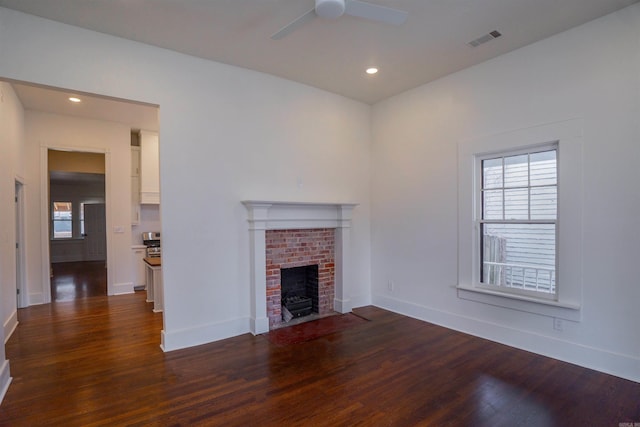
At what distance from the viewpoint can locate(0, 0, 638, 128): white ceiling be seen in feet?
8.43

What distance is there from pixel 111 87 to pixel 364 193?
3.30 meters

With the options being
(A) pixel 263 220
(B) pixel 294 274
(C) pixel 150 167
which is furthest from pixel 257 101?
(C) pixel 150 167

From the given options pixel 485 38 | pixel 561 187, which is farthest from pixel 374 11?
pixel 561 187

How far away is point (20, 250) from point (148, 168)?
2.19 m

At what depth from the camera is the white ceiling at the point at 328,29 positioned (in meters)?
2.57

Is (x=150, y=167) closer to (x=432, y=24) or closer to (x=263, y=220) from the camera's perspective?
(x=263, y=220)

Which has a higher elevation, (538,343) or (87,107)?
(87,107)

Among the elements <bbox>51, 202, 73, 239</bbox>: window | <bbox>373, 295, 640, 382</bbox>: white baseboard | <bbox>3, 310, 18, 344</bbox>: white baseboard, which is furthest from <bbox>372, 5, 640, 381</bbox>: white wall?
<bbox>51, 202, 73, 239</bbox>: window

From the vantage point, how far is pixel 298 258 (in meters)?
4.23

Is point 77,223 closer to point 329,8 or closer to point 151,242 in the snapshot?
point 151,242

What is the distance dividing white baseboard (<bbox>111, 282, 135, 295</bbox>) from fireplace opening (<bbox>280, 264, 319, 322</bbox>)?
10.3ft

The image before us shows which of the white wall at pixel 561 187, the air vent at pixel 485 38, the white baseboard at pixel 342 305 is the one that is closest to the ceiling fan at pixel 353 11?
the air vent at pixel 485 38

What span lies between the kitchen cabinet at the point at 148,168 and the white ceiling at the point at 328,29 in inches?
124

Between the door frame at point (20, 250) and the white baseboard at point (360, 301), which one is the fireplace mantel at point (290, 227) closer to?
the white baseboard at point (360, 301)
